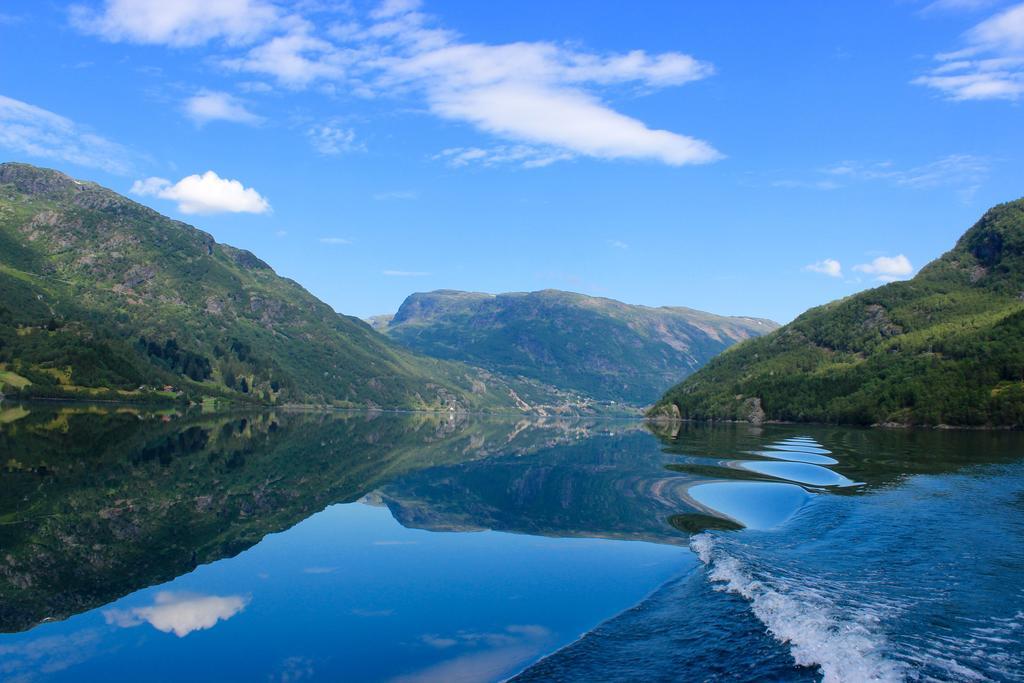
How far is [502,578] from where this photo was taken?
2461 centimetres

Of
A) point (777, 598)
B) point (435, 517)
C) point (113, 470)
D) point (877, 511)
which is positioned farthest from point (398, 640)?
point (113, 470)

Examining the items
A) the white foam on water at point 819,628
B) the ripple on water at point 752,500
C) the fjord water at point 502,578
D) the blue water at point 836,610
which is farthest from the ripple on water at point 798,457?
the white foam on water at point 819,628

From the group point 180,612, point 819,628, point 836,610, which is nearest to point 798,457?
point 836,610

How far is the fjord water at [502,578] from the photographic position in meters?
15.9

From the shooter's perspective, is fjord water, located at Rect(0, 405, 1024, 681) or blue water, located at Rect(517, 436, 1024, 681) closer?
blue water, located at Rect(517, 436, 1024, 681)

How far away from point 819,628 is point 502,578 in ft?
37.0

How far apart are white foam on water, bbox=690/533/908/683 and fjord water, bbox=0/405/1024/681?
3.6 inches

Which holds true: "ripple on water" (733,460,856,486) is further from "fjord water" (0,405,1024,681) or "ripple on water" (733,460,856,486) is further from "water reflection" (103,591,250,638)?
"water reflection" (103,591,250,638)

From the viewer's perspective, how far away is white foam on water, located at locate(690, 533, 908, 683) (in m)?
14.8

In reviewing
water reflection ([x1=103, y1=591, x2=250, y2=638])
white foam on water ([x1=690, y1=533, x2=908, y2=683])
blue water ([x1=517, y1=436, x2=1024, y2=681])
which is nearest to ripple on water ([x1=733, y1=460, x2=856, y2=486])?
blue water ([x1=517, y1=436, x2=1024, y2=681])

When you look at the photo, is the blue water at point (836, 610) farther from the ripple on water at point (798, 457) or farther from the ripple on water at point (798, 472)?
the ripple on water at point (798, 457)

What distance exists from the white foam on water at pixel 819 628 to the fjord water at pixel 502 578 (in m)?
0.09

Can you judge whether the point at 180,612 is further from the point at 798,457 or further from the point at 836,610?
the point at 798,457

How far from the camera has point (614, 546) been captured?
98.6ft
